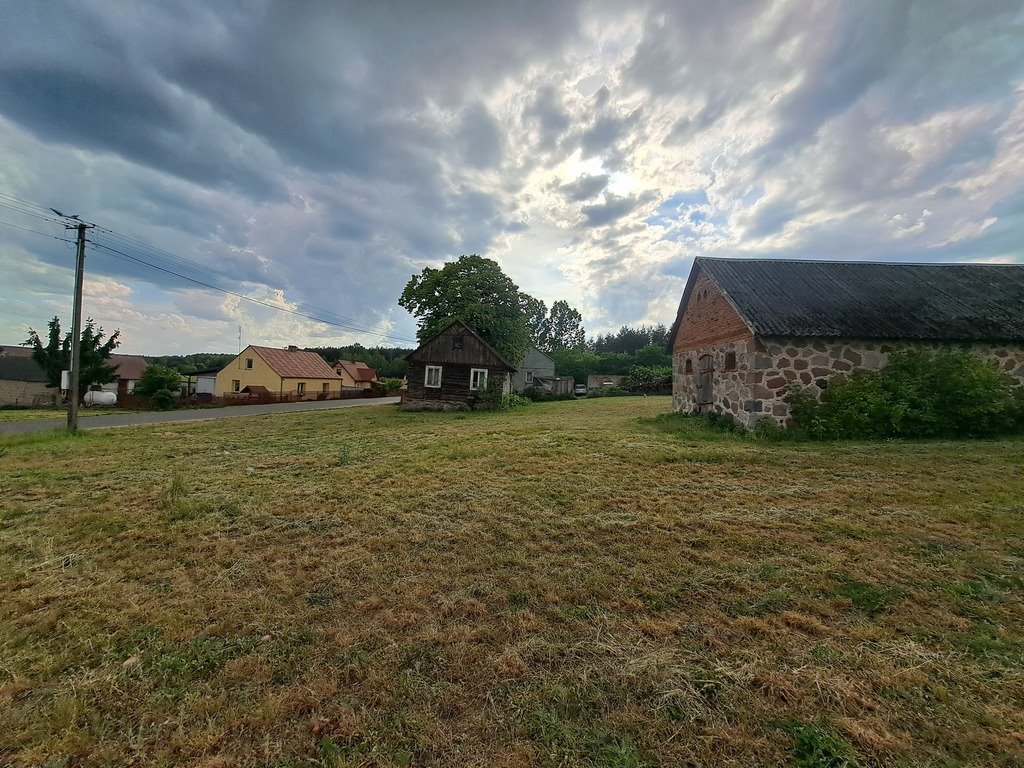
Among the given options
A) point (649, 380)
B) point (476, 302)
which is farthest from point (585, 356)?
point (476, 302)

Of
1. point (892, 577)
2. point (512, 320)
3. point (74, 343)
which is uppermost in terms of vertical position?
point (512, 320)

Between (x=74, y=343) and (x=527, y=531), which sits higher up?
(x=74, y=343)

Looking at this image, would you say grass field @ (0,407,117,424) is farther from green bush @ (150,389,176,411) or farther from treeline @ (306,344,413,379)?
treeline @ (306,344,413,379)

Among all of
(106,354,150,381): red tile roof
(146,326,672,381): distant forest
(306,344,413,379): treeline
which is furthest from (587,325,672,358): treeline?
(106,354,150,381): red tile roof

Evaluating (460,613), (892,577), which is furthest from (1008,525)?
(460,613)

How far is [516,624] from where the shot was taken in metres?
3.11

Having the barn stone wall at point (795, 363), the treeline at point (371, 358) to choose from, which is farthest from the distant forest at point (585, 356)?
the barn stone wall at point (795, 363)

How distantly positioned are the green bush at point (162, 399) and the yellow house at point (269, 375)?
985 cm

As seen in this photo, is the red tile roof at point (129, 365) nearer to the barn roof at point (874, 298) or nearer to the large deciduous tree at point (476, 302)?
the large deciduous tree at point (476, 302)

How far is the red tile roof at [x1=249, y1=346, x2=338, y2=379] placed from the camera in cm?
3947

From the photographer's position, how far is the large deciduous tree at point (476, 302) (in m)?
28.3

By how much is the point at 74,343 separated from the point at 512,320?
21.5m

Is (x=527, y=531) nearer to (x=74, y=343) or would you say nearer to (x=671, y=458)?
(x=671, y=458)

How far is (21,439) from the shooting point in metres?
12.0
